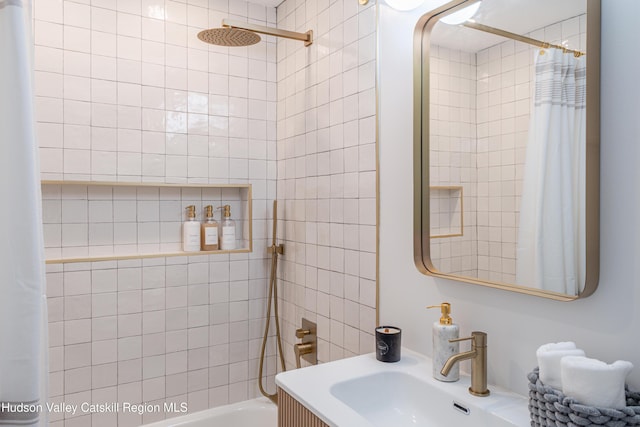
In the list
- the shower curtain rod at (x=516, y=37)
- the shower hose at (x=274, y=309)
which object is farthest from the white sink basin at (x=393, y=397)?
the shower hose at (x=274, y=309)

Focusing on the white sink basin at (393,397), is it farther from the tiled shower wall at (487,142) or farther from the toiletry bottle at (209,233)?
the toiletry bottle at (209,233)

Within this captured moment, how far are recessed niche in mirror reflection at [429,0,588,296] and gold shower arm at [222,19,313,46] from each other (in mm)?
815

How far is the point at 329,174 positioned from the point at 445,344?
3.17ft

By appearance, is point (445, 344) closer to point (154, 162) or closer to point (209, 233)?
point (209, 233)

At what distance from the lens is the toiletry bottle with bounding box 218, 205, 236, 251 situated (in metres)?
2.38

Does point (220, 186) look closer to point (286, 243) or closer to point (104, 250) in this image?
point (286, 243)

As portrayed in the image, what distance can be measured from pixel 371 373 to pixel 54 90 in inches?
69.9

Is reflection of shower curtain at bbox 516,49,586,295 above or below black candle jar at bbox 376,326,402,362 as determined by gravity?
above

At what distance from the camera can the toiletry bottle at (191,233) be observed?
229 cm

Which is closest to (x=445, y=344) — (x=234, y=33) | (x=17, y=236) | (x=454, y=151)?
(x=454, y=151)

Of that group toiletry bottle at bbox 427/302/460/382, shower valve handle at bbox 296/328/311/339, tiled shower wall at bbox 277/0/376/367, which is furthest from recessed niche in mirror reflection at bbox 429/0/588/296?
shower valve handle at bbox 296/328/311/339

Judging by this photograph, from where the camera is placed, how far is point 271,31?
1.99 meters

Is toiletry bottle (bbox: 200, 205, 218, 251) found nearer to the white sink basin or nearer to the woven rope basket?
the white sink basin

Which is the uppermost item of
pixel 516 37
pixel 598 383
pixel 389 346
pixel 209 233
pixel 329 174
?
pixel 516 37
